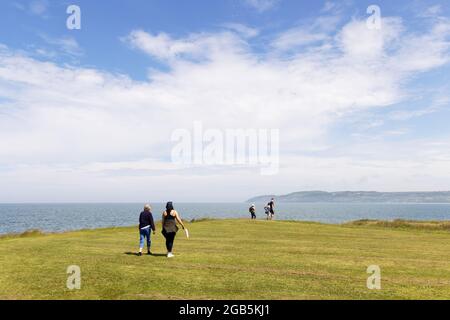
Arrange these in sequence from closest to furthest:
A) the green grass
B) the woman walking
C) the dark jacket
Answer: the green grass < the woman walking < the dark jacket

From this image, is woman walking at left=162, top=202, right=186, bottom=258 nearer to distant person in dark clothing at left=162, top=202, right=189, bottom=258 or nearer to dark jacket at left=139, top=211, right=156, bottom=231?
distant person in dark clothing at left=162, top=202, right=189, bottom=258

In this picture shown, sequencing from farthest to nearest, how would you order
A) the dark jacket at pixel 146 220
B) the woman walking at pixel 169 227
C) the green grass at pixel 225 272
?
the dark jacket at pixel 146 220, the woman walking at pixel 169 227, the green grass at pixel 225 272

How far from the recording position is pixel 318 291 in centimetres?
1213

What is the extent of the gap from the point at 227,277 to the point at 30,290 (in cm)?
647

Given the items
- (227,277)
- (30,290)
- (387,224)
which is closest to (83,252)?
(30,290)

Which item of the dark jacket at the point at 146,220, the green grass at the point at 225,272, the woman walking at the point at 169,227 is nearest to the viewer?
the green grass at the point at 225,272

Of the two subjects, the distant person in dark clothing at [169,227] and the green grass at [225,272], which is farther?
the distant person in dark clothing at [169,227]

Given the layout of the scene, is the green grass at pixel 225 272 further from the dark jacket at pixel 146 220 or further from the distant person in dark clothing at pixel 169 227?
the dark jacket at pixel 146 220

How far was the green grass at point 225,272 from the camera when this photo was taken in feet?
38.8

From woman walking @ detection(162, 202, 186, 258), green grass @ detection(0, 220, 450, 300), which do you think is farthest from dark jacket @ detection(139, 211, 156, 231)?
green grass @ detection(0, 220, 450, 300)

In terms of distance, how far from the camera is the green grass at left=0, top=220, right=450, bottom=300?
465 inches

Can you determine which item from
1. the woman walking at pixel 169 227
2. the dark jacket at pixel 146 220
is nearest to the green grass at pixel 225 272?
the woman walking at pixel 169 227

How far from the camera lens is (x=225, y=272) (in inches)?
586
